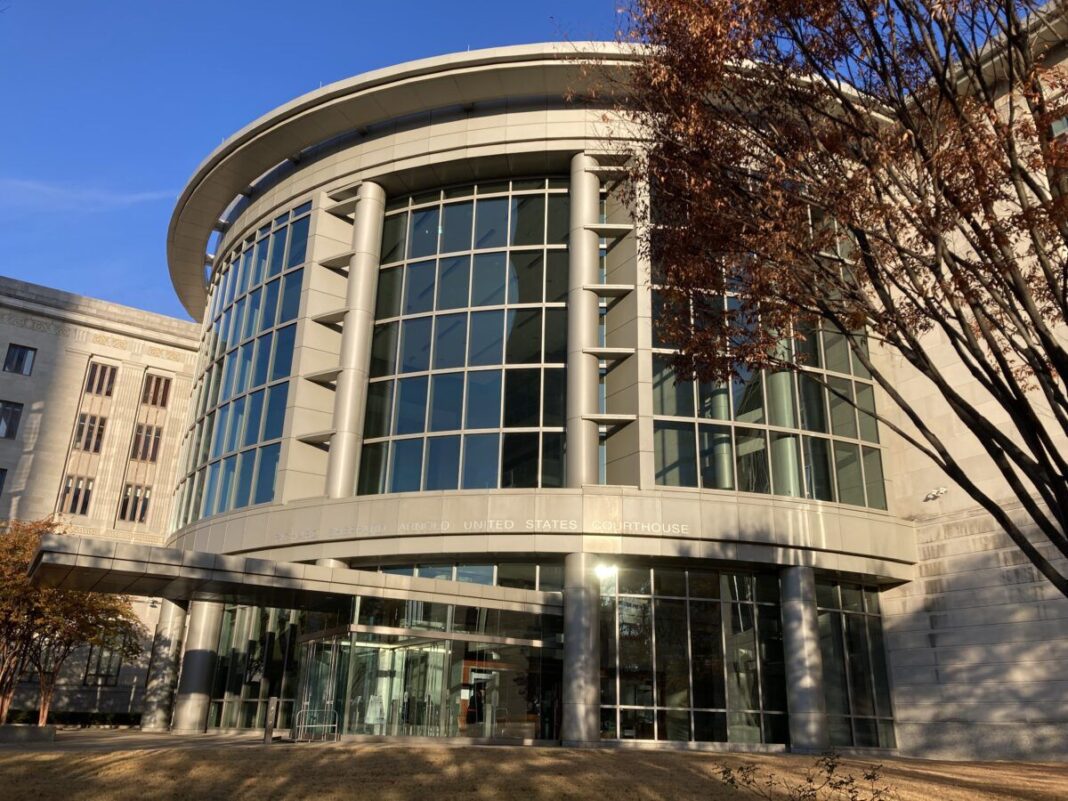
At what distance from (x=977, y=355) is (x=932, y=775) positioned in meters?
9.85

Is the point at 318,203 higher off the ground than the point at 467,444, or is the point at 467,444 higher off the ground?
the point at 318,203

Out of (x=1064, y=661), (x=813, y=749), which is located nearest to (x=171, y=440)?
(x=813, y=749)

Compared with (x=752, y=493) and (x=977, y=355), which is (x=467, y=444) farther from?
(x=977, y=355)

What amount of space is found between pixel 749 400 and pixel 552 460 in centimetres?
700

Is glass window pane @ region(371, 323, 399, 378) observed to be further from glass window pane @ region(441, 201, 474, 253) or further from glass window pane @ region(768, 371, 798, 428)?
glass window pane @ region(768, 371, 798, 428)

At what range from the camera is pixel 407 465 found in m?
28.8

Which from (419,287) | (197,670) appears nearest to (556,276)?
(419,287)

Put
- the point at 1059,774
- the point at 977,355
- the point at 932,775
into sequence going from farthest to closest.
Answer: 1. the point at 1059,774
2. the point at 932,775
3. the point at 977,355

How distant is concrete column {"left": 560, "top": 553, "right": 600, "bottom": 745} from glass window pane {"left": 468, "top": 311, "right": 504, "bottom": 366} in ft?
25.0

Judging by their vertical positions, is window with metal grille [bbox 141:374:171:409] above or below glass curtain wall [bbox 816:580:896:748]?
above

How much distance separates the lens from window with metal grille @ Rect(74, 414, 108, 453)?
50906 millimetres

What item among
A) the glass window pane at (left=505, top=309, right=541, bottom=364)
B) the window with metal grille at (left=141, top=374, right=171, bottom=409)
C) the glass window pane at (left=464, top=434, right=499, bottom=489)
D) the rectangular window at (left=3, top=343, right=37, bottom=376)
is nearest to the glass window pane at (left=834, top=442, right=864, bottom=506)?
the glass window pane at (left=505, top=309, right=541, bottom=364)

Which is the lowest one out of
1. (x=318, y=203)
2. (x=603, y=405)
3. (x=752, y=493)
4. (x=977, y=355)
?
(x=977, y=355)

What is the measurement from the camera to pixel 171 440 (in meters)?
53.5
